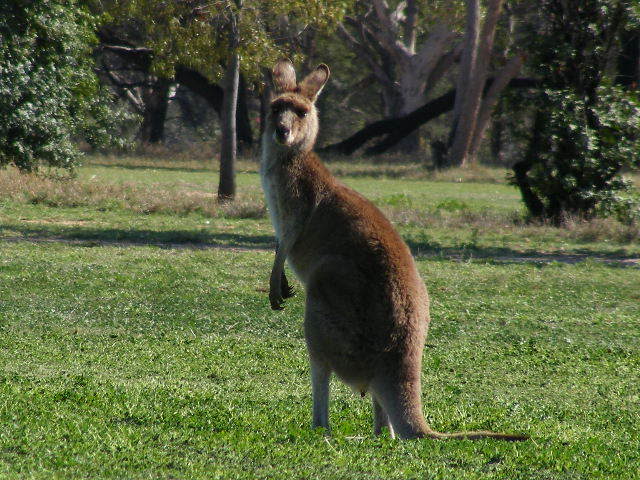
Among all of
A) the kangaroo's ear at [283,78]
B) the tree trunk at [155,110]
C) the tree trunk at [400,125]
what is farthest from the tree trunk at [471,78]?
the kangaroo's ear at [283,78]

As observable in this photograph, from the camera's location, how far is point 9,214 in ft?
57.3

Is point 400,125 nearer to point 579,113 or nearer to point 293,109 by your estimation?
point 579,113

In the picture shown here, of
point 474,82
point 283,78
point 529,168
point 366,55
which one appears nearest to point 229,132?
point 529,168

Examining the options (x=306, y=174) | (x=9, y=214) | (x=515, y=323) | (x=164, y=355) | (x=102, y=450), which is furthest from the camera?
(x=9, y=214)

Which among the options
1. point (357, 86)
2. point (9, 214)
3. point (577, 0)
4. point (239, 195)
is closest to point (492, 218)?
point (577, 0)

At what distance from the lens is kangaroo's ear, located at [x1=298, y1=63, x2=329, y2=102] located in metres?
6.43

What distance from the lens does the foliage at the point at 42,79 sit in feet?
Answer: 52.0

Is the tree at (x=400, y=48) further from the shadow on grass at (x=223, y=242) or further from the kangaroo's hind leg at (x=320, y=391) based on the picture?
the kangaroo's hind leg at (x=320, y=391)

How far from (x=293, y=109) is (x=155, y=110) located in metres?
38.8

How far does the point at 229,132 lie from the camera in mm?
21734

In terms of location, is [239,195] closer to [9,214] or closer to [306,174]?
[9,214]

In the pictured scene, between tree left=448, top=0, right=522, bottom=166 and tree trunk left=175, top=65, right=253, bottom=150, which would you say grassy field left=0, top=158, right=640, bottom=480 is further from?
Answer: tree trunk left=175, top=65, right=253, bottom=150

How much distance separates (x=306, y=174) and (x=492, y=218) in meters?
14.2

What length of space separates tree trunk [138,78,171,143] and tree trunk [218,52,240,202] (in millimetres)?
20302
